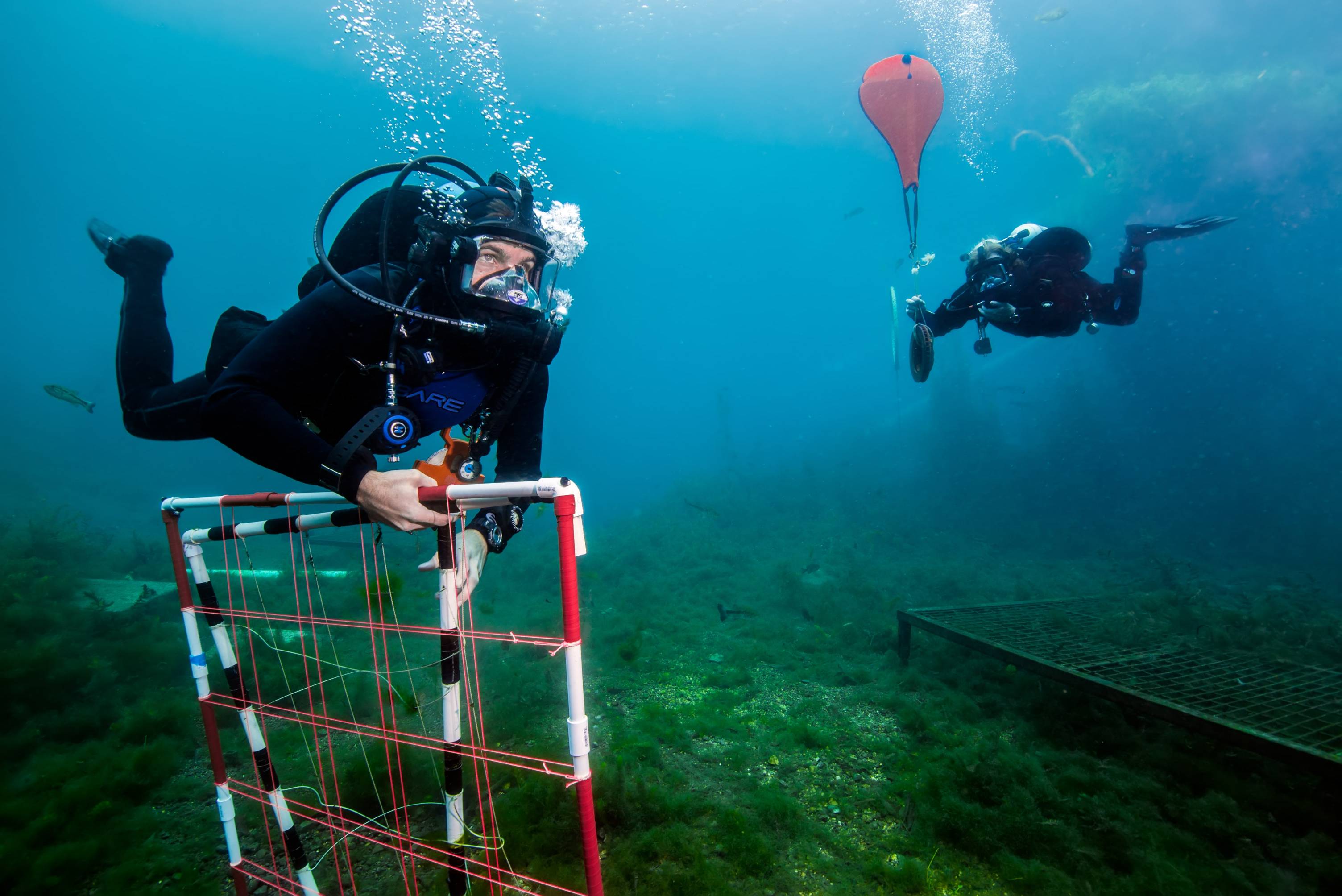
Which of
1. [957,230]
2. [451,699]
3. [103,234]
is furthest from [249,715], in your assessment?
[957,230]

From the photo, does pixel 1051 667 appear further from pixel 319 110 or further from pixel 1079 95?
pixel 319 110

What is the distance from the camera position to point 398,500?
1.51 meters

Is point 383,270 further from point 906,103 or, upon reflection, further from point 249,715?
point 906,103

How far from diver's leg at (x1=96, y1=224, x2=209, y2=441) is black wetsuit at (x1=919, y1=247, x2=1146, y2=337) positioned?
26.7 feet

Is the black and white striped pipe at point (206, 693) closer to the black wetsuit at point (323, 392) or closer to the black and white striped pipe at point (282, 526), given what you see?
the black and white striped pipe at point (282, 526)

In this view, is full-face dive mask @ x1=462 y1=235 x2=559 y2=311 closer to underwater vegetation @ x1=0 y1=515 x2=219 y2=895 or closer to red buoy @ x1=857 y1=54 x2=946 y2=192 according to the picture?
underwater vegetation @ x1=0 y1=515 x2=219 y2=895

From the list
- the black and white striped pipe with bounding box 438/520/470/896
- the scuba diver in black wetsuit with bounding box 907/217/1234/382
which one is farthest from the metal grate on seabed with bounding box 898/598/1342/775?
the black and white striped pipe with bounding box 438/520/470/896

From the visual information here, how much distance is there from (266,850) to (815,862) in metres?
3.52

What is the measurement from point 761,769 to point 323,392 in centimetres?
410

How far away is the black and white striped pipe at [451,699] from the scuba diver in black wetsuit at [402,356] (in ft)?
0.50

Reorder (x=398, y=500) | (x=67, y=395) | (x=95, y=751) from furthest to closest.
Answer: (x=67, y=395), (x=95, y=751), (x=398, y=500)

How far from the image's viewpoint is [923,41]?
130 feet

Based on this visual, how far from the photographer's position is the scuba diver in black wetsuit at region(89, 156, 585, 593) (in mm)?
1693

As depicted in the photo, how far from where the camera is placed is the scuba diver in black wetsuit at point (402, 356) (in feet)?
5.56
